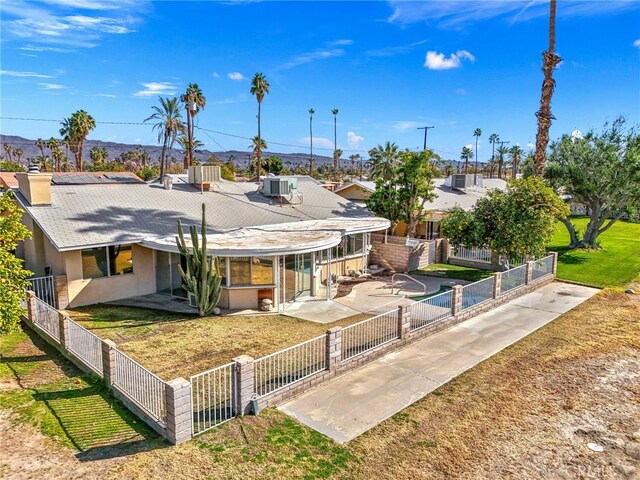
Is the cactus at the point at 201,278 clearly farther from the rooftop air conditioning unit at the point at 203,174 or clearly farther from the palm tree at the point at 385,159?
the palm tree at the point at 385,159

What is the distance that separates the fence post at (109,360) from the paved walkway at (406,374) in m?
3.85

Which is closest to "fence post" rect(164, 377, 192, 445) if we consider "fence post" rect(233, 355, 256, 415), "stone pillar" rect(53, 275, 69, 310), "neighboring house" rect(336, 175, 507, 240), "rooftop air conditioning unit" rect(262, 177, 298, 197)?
"fence post" rect(233, 355, 256, 415)

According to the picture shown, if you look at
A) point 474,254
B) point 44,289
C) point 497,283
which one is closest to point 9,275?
point 44,289

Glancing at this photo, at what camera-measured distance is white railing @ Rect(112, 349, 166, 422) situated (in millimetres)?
8818

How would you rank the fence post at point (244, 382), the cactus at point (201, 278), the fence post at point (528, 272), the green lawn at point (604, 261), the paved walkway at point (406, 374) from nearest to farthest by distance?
the fence post at point (244, 382) → the paved walkway at point (406, 374) → the cactus at point (201, 278) → the fence post at point (528, 272) → the green lawn at point (604, 261)

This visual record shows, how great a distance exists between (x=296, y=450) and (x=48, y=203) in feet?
50.0

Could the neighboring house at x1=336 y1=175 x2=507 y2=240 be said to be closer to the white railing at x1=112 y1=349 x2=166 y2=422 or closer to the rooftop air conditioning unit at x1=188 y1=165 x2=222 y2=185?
the rooftop air conditioning unit at x1=188 y1=165 x2=222 y2=185

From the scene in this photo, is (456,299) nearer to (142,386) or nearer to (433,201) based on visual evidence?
(142,386)

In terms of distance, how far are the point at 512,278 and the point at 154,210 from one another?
16010mm

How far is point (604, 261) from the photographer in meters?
26.7

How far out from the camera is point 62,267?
54.7 feet

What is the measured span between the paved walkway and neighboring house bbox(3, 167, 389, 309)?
5.70 m

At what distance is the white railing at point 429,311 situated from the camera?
14.2 metres

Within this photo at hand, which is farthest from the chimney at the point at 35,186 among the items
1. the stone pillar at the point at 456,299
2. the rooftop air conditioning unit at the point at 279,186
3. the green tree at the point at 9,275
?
the stone pillar at the point at 456,299
